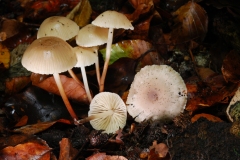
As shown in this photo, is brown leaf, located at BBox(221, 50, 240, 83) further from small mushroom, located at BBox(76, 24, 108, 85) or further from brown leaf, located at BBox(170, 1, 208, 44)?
small mushroom, located at BBox(76, 24, 108, 85)

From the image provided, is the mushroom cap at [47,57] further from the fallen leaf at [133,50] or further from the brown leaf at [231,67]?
the brown leaf at [231,67]

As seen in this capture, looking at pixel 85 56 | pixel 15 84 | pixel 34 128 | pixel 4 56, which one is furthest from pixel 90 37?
pixel 4 56

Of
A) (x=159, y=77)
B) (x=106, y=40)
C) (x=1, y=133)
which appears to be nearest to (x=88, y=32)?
(x=106, y=40)

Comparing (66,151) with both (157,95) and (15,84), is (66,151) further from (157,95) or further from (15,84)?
(15,84)

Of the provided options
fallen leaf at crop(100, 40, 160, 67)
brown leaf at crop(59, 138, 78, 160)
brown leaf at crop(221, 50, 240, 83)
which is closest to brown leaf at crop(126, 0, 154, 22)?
fallen leaf at crop(100, 40, 160, 67)

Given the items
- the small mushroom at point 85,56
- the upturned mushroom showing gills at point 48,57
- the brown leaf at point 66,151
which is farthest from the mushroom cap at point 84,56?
the brown leaf at point 66,151
